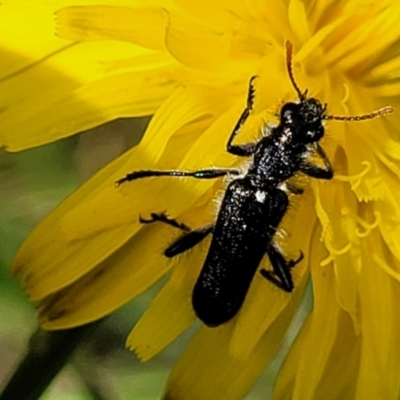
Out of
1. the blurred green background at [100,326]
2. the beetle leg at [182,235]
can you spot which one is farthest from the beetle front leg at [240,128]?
the blurred green background at [100,326]

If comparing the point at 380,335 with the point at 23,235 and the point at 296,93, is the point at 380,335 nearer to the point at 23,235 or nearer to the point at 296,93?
the point at 296,93

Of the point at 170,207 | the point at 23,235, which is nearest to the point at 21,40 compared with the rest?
the point at 170,207

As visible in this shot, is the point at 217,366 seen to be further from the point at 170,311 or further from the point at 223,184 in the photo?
the point at 223,184

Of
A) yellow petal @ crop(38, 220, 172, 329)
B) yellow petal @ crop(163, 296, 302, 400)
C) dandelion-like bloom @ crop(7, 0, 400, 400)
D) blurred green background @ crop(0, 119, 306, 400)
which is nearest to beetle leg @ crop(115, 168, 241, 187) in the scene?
dandelion-like bloom @ crop(7, 0, 400, 400)

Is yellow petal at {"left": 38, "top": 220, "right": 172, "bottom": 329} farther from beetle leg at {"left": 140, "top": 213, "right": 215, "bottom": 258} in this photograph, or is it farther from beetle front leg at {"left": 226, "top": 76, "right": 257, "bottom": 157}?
beetle front leg at {"left": 226, "top": 76, "right": 257, "bottom": 157}

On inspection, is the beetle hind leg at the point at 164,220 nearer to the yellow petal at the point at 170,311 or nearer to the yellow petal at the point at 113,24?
the yellow petal at the point at 170,311

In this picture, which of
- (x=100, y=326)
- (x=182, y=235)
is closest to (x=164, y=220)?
(x=182, y=235)
